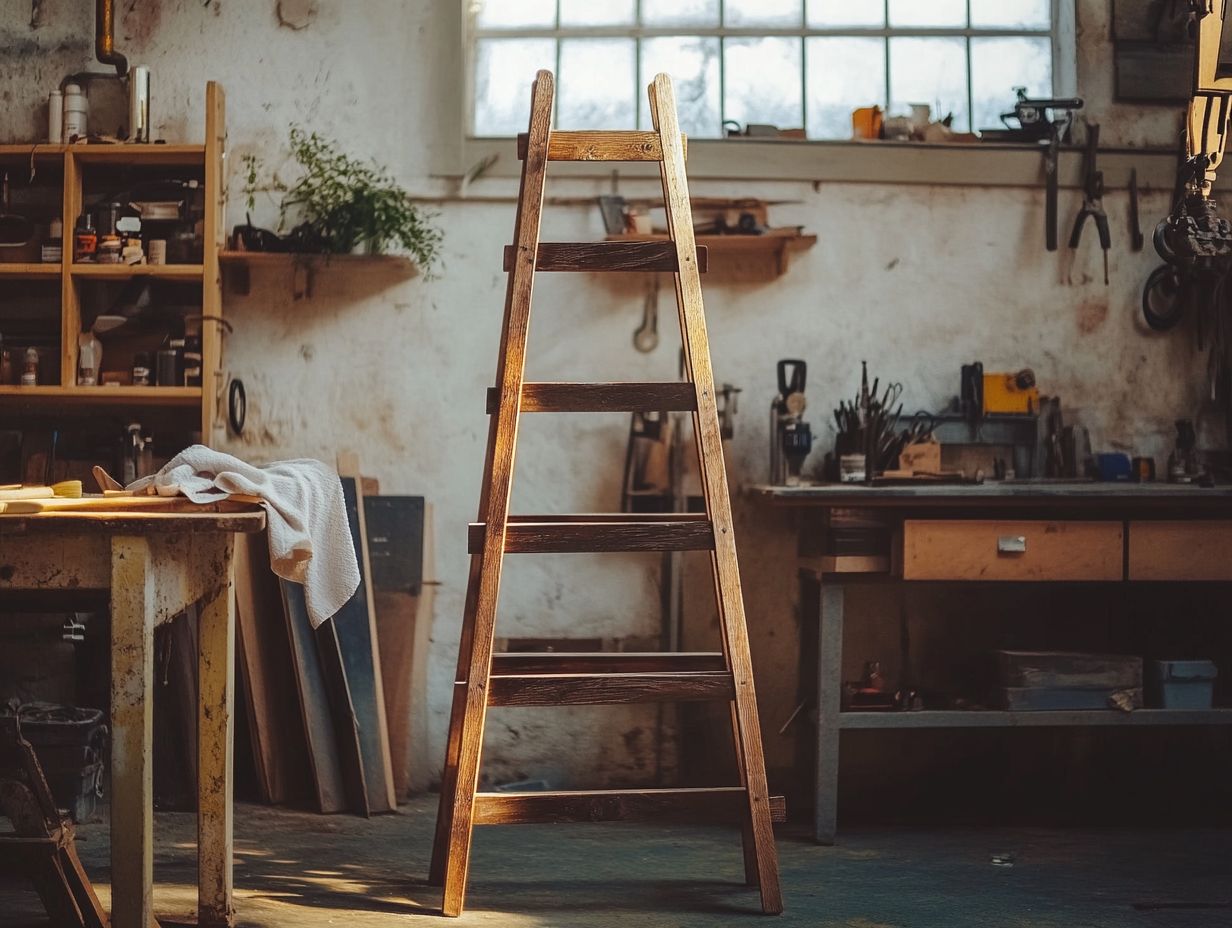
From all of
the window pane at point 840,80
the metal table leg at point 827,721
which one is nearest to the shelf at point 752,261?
the window pane at point 840,80

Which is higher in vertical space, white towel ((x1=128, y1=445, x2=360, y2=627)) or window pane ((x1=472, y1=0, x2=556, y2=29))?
window pane ((x1=472, y1=0, x2=556, y2=29))

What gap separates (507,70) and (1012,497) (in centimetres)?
250

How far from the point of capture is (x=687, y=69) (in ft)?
15.8

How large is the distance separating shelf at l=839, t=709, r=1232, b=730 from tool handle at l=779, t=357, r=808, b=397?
1201 mm

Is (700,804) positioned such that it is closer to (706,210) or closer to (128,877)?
(128,877)

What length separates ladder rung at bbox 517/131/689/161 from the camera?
10.6 ft

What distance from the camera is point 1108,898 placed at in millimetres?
3297

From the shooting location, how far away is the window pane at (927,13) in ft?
15.9

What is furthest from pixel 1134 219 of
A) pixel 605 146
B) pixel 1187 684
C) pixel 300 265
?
pixel 300 265

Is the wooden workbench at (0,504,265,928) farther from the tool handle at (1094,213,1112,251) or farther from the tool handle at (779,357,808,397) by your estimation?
the tool handle at (1094,213,1112,251)

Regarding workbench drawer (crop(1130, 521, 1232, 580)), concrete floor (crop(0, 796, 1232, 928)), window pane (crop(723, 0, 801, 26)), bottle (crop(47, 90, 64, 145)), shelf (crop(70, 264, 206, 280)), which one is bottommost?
concrete floor (crop(0, 796, 1232, 928))

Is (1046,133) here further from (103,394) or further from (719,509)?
(103,394)

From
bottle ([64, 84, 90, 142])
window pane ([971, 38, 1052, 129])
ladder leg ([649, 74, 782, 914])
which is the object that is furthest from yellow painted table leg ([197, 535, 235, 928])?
window pane ([971, 38, 1052, 129])

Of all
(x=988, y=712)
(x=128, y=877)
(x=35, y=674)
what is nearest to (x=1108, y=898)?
(x=988, y=712)
